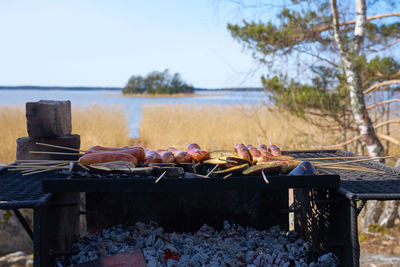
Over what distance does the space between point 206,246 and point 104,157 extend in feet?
2.70

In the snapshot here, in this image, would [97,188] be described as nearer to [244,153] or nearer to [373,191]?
[244,153]

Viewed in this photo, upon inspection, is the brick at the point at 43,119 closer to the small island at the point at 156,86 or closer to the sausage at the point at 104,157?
the sausage at the point at 104,157

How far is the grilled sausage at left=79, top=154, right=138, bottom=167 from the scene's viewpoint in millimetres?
1930

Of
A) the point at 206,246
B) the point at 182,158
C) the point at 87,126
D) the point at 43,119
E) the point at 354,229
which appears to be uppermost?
the point at 43,119

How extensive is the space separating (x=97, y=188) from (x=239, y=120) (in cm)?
821

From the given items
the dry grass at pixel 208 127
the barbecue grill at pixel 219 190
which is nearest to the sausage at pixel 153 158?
the barbecue grill at pixel 219 190

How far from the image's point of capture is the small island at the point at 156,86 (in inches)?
1657

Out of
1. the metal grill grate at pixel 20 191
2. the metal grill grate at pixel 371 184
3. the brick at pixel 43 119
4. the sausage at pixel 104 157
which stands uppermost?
the brick at pixel 43 119

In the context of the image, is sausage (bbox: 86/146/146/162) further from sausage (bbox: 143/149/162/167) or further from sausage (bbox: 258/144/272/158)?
sausage (bbox: 258/144/272/158)

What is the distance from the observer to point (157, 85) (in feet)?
145

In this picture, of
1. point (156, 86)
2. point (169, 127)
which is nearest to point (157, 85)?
point (156, 86)

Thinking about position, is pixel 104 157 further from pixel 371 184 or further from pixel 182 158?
pixel 371 184

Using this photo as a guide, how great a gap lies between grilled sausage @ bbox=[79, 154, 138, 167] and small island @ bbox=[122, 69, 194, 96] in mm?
36620

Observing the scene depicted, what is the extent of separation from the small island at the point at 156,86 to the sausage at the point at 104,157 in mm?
36620
